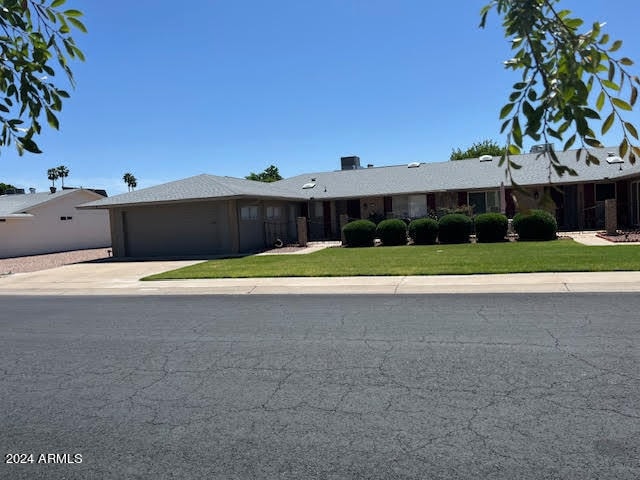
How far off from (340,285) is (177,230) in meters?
15.2

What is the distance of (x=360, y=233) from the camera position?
25188mm

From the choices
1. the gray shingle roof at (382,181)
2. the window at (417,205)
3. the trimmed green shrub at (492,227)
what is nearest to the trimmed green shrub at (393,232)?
the trimmed green shrub at (492,227)

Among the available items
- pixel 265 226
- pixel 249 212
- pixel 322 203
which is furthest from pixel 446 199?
pixel 249 212

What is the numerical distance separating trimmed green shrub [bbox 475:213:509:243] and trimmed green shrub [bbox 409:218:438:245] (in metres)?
1.87

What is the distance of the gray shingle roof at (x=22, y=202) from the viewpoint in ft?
112

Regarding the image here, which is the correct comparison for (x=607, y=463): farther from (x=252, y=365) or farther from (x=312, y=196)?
(x=312, y=196)

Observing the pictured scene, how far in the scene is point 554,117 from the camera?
6.35ft

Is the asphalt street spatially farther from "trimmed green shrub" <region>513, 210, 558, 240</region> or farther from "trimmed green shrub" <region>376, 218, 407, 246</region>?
"trimmed green shrub" <region>376, 218, 407, 246</region>

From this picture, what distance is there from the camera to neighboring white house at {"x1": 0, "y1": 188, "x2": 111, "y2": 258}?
33.6 m

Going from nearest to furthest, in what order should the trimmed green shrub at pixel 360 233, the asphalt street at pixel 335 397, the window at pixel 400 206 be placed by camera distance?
1. the asphalt street at pixel 335 397
2. the trimmed green shrub at pixel 360 233
3. the window at pixel 400 206

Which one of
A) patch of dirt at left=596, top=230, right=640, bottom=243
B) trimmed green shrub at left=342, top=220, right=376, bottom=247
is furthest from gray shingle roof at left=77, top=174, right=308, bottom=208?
patch of dirt at left=596, top=230, right=640, bottom=243

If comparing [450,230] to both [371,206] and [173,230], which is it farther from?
[173,230]

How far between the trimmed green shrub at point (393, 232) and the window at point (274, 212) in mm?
6689

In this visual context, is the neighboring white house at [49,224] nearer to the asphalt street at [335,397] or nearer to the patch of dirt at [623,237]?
the asphalt street at [335,397]
